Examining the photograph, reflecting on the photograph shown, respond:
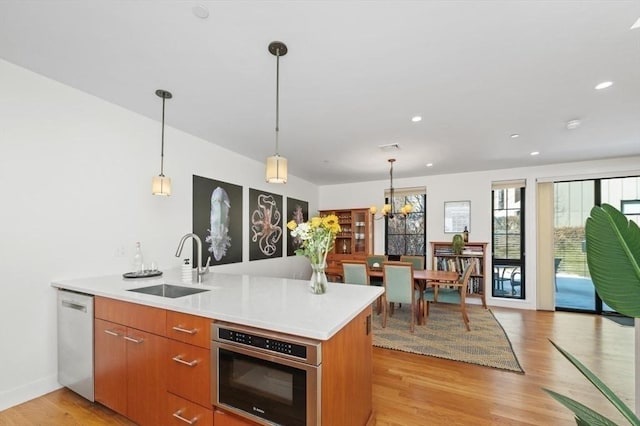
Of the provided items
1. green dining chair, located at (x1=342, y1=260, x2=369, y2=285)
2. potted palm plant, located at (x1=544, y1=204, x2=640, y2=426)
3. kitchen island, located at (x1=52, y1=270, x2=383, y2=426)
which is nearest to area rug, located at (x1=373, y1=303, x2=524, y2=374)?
green dining chair, located at (x1=342, y1=260, x2=369, y2=285)

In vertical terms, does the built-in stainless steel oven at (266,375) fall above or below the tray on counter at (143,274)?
below

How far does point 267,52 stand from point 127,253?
2.32 metres

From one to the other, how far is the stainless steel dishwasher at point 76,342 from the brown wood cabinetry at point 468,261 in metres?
5.24

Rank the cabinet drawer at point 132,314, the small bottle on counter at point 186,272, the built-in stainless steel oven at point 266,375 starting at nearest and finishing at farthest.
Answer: the built-in stainless steel oven at point 266,375
the cabinet drawer at point 132,314
the small bottle on counter at point 186,272

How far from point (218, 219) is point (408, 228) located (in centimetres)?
401

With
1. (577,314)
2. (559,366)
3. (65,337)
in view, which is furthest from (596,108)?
(65,337)

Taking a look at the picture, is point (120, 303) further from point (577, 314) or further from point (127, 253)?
point (577, 314)

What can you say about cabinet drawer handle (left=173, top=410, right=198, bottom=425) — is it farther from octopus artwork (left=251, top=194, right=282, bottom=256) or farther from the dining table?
the dining table

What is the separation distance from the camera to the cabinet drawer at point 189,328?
1.49 m

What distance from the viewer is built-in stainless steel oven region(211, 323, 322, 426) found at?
120 cm

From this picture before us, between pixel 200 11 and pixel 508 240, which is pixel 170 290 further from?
pixel 508 240

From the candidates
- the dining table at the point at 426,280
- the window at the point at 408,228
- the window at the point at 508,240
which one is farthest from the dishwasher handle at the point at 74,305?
the window at the point at 508,240

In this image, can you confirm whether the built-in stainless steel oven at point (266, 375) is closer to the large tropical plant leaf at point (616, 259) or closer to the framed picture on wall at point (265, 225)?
the large tropical plant leaf at point (616, 259)

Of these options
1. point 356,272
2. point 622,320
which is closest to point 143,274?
point 356,272
